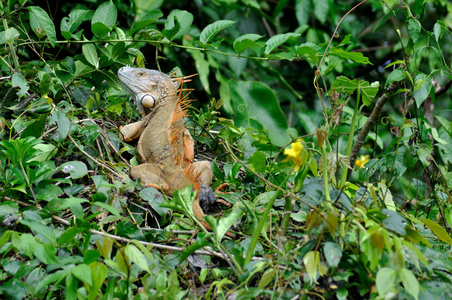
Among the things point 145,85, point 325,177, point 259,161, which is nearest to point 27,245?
point 325,177

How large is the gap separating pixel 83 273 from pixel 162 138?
1.27m

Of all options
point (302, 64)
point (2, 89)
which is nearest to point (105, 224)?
point (2, 89)

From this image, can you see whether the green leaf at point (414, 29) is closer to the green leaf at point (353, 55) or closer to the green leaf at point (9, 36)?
the green leaf at point (353, 55)

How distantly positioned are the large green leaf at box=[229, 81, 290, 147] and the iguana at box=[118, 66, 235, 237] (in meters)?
1.68

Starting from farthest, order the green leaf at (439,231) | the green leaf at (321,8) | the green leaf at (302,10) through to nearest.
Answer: the green leaf at (302,10)
the green leaf at (321,8)
the green leaf at (439,231)

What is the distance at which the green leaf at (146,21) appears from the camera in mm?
2717

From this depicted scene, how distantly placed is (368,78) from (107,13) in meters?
3.93

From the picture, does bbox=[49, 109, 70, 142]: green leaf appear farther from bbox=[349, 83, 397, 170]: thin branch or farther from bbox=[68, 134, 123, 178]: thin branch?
bbox=[349, 83, 397, 170]: thin branch

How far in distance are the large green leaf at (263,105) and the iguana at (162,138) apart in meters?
1.68

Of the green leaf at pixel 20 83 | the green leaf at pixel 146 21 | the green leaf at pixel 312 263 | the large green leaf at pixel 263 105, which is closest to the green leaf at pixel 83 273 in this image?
the green leaf at pixel 312 263

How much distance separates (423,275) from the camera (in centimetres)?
182

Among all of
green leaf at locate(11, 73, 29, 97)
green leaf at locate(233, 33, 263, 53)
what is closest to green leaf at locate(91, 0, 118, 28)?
green leaf at locate(11, 73, 29, 97)

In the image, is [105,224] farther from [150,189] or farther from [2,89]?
[2,89]

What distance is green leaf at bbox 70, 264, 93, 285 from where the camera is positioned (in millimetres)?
1645
